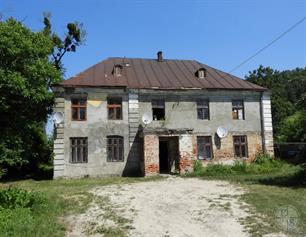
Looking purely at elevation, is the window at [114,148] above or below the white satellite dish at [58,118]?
below

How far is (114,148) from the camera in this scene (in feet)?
76.6

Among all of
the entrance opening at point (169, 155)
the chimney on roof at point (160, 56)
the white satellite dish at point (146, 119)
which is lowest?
the entrance opening at point (169, 155)

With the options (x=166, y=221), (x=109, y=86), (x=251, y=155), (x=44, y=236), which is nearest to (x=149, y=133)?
(x=109, y=86)

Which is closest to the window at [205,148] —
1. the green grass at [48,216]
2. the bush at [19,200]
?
the green grass at [48,216]

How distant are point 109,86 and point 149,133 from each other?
12.3ft

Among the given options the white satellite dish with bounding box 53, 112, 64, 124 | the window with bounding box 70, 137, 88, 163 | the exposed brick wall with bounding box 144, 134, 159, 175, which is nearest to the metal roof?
the white satellite dish with bounding box 53, 112, 64, 124

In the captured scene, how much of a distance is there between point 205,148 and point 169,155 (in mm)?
2316

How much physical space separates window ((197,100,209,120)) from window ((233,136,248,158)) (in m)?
2.33

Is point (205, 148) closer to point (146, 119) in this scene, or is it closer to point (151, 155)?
point (151, 155)

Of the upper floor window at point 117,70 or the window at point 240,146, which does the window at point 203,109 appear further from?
the upper floor window at point 117,70

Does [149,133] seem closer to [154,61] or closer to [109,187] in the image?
[109,187]

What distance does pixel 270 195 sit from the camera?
46.9 ft

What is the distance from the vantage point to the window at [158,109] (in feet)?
79.3

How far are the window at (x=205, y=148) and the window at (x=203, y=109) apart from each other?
4.34 ft
